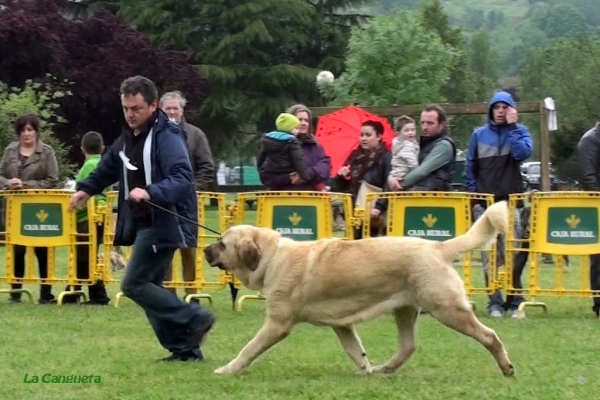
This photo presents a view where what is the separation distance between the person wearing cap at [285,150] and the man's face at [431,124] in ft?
4.15

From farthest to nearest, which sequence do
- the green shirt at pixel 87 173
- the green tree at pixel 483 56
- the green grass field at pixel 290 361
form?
the green tree at pixel 483 56
the green shirt at pixel 87 173
the green grass field at pixel 290 361

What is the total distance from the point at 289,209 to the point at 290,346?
8.61ft

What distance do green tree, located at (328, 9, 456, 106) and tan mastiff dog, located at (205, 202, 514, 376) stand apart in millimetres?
30197

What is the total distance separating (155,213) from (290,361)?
4.82 ft

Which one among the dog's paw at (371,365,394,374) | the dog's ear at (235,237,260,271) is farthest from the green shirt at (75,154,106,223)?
the dog's paw at (371,365,394,374)

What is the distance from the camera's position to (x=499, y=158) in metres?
10.8

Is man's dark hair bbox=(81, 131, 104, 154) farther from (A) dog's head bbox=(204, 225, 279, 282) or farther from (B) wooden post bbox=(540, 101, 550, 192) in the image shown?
(B) wooden post bbox=(540, 101, 550, 192)

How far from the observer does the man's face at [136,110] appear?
7473 millimetres

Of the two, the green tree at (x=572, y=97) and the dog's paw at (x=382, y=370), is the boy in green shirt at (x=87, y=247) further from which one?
the green tree at (x=572, y=97)

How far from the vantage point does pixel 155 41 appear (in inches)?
1988

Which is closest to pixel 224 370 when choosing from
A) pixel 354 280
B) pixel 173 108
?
pixel 354 280

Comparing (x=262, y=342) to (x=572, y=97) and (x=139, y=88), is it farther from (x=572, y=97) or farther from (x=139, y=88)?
(x=572, y=97)

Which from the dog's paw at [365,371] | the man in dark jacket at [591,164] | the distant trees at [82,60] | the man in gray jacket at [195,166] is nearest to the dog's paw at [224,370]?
the dog's paw at [365,371]

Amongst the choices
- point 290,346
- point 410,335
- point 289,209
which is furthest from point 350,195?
point 410,335
